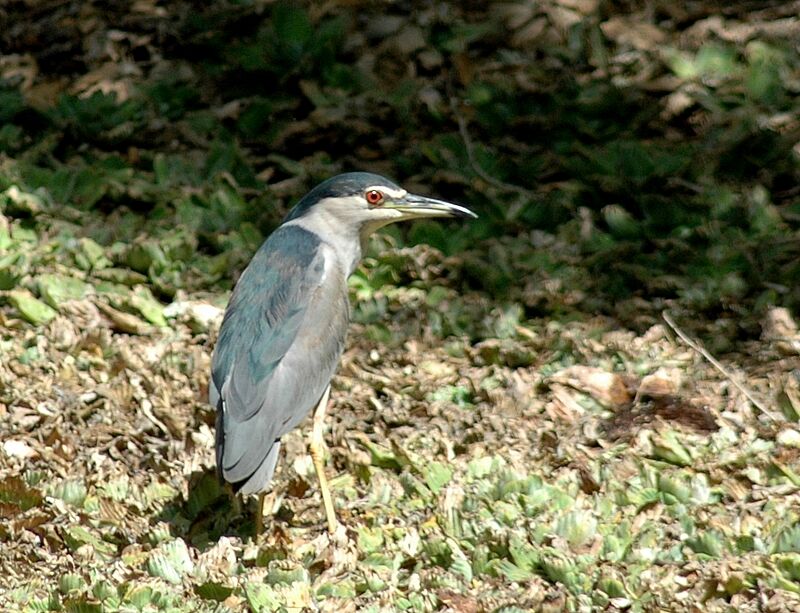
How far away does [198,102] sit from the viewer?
8.16m

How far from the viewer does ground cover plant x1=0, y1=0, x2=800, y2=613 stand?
15.5 ft

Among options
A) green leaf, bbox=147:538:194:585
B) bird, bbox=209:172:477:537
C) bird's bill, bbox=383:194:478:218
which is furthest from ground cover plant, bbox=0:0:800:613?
bird's bill, bbox=383:194:478:218

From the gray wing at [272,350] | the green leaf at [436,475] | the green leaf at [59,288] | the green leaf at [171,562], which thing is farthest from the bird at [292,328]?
the green leaf at [59,288]

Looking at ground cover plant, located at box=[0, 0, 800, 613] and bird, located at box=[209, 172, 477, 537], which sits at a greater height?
bird, located at box=[209, 172, 477, 537]

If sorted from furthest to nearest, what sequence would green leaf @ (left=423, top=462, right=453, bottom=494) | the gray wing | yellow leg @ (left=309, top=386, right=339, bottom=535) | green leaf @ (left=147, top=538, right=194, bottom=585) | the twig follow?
the twig → green leaf @ (left=423, top=462, right=453, bottom=494) → yellow leg @ (left=309, top=386, right=339, bottom=535) → the gray wing → green leaf @ (left=147, top=538, right=194, bottom=585)

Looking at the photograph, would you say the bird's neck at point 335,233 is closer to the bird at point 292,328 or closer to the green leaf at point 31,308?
the bird at point 292,328

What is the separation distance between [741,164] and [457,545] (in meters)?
3.34

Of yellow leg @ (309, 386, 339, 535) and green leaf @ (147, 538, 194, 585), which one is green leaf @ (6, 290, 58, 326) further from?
green leaf @ (147, 538, 194, 585)

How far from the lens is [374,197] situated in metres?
5.84

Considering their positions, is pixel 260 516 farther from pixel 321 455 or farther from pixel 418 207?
pixel 418 207

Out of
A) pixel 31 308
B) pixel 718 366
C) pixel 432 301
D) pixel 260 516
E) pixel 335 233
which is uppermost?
pixel 335 233

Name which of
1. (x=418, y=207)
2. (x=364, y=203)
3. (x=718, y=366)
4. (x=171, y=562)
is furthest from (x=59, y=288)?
(x=718, y=366)

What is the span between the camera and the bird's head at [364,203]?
582cm

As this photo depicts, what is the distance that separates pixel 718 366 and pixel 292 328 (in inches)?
67.2
